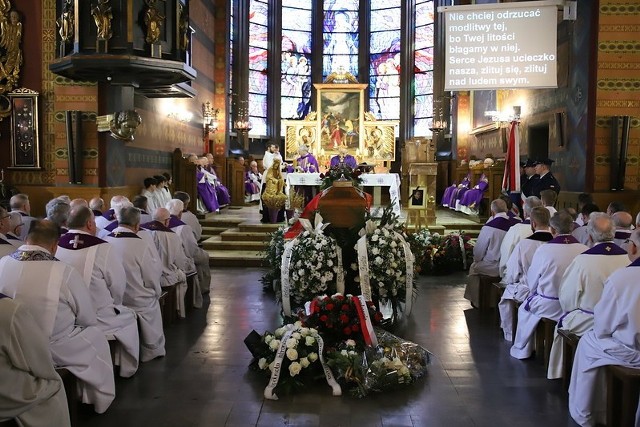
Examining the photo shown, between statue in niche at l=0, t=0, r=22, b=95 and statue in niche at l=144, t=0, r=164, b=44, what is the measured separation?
3031 mm

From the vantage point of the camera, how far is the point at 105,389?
15.0ft

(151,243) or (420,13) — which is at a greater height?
(420,13)

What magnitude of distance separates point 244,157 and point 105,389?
16944 millimetres

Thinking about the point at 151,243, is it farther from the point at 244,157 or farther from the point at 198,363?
the point at 244,157

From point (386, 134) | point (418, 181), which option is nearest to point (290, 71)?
point (386, 134)

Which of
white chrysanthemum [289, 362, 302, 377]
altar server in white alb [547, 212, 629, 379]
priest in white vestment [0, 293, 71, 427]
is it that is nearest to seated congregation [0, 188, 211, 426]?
priest in white vestment [0, 293, 71, 427]

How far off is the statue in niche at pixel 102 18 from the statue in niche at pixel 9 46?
8.97 ft

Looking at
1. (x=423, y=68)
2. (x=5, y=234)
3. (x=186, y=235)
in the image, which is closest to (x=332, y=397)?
(x=5, y=234)

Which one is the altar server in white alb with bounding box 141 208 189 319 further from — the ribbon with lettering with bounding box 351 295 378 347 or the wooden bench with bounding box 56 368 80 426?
the wooden bench with bounding box 56 368 80 426

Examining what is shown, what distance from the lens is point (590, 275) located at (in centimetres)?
501

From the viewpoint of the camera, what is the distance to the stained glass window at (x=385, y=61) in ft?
75.2

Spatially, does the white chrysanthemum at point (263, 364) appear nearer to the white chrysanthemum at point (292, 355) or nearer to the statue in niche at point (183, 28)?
the white chrysanthemum at point (292, 355)

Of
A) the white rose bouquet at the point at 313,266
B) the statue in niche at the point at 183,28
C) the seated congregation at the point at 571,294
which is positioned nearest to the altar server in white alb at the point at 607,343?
the seated congregation at the point at 571,294

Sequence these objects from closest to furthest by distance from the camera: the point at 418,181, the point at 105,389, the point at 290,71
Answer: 1. the point at 105,389
2. the point at 418,181
3. the point at 290,71
